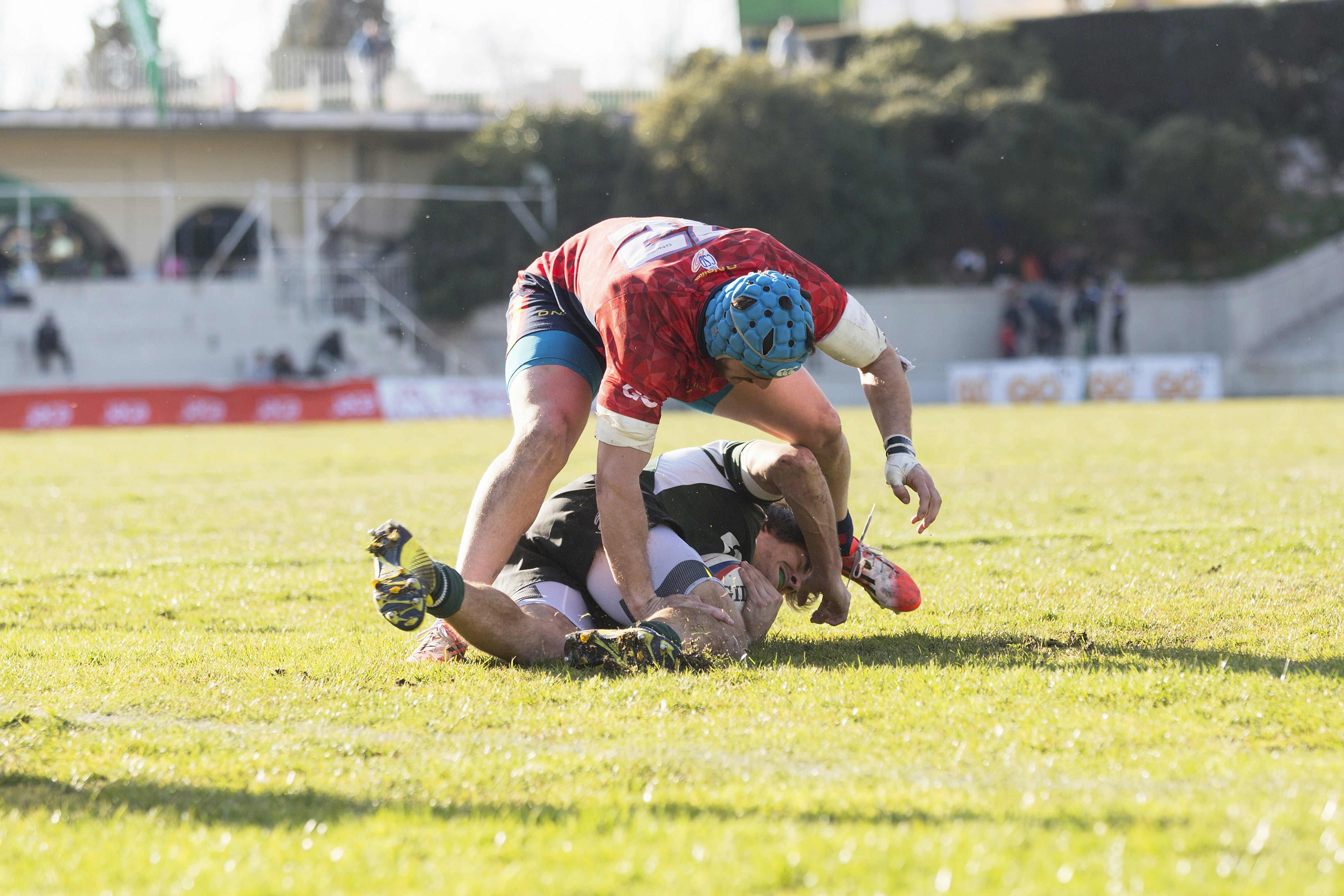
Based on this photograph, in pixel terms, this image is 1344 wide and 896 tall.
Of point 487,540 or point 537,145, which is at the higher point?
point 537,145

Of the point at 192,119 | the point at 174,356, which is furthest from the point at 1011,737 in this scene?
the point at 192,119

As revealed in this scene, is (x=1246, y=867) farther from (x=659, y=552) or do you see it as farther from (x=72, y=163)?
(x=72, y=163)

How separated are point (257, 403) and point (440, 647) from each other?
2266 cm

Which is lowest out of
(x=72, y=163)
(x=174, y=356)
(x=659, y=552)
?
(x=174, y=356)

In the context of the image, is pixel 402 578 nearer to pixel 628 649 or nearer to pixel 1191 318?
pixel 628 649

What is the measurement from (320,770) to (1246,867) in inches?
81.3

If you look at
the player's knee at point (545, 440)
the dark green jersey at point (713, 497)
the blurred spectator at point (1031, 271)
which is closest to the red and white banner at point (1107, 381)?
the blurred spectator at point (1031, 271)

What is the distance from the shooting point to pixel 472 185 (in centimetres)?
3591

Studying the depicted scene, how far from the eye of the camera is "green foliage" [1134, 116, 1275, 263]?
36219 millimetres

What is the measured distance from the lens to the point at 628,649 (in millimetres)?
4363

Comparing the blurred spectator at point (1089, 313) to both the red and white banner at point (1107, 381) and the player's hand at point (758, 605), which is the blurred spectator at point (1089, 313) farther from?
the player's hand at point (758, 605)

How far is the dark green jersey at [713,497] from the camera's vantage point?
209 inches

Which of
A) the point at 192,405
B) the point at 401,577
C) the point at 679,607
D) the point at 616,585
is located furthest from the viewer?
the point at 192,405

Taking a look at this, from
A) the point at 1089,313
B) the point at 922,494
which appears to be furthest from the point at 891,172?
the point at 922,494
